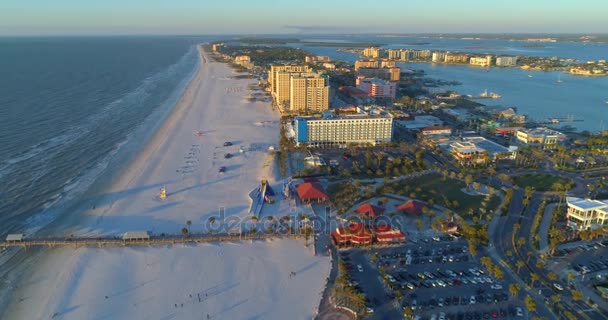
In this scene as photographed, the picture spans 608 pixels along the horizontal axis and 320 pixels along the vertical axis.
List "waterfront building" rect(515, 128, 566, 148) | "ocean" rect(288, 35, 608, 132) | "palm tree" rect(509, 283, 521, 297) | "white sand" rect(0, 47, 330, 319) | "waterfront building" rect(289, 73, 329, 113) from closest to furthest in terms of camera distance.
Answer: "white sand" rect(0, 47, 330, 319)
"palm tree" rect(509, 283, 521, 297)
"waterfront building" rect(515, 128, 566, 148)
"waterfront building" rect(289, 73, 329, 113)
"ocean" rect(288, 35, 608, 132)

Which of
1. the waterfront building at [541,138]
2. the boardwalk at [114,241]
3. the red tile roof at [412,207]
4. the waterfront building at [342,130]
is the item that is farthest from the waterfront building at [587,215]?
the waterfront building at [342,130]

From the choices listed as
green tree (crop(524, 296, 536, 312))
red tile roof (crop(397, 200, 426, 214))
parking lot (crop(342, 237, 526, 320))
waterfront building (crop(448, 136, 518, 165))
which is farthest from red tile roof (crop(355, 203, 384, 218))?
waterfront building (crop(448, 136, 518, 165))

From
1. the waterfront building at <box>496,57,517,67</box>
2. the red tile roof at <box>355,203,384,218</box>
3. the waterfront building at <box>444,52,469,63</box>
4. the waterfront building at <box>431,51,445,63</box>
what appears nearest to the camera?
the red tile roof at <box>355,203,384,218</box>

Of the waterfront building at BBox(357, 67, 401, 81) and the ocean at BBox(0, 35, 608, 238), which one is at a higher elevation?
the waterfront building at BBox(357, 67, 401, 81)

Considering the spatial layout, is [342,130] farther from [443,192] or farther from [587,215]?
[587,215]

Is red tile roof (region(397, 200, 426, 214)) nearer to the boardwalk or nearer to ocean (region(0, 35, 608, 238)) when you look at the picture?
the boardwalk

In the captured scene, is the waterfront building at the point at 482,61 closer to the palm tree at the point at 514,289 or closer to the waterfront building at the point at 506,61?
the waterfront building at the point at 506,61
